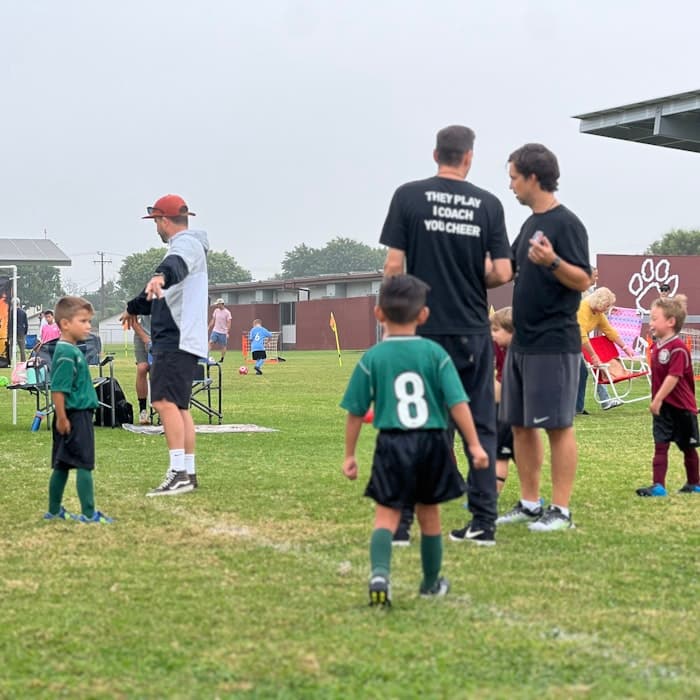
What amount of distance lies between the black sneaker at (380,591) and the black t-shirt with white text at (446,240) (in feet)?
5.95

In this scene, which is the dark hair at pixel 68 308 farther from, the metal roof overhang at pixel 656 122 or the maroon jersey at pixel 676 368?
the metal roof overhang at pixel 656 122

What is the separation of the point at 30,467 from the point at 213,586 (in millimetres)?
5095

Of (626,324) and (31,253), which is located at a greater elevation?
(31,253)

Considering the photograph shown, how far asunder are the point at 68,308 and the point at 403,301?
3052 mm

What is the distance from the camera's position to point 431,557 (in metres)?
4.83

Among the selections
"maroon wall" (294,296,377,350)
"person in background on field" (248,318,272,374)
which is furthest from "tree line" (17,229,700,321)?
"person in background on field" (248,318,272,374)

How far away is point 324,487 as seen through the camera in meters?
8.44

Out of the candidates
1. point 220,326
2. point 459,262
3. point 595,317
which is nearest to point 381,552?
point 459,262

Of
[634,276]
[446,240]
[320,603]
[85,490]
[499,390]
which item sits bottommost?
[320,603]

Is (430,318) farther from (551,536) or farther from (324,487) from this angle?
(324,487)

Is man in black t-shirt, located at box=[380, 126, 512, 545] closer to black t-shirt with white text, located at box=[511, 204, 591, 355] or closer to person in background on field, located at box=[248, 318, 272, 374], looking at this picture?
black t-shirt with white text, located at box=[511, 204, 591, 355]

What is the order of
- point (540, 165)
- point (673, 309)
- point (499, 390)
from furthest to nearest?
point (673, 309)
point (499, 390)
point (540, 165)

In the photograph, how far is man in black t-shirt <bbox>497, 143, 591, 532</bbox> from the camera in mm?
6531

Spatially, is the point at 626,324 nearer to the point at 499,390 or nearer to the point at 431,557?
the point at 499,390
